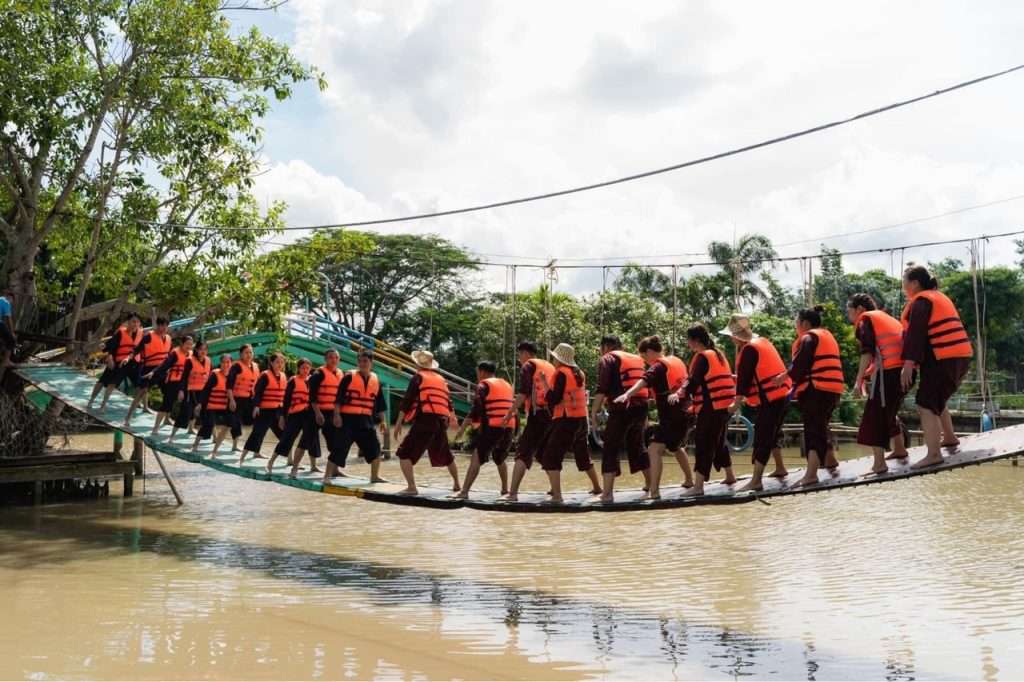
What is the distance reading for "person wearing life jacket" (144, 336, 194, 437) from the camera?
14.1m

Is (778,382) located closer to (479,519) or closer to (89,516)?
(479,519)

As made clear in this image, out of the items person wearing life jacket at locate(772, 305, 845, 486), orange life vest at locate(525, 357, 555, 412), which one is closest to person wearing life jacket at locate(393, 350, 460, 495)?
orange life vest at locate(525, 357, 555, 412)

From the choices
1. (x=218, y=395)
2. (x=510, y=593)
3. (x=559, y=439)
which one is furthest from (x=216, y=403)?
(x=559, y=439)

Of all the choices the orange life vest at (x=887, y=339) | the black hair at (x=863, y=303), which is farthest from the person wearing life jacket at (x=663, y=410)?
the orange life vest at (x=887, y=339)

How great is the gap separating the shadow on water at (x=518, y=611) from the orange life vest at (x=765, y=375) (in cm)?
189

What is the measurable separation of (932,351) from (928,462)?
76 cm

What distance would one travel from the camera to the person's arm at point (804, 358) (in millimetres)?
7938

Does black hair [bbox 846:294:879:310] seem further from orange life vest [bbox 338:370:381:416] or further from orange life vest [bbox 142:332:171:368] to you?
orange life vest [bbox 142:332:171:368]

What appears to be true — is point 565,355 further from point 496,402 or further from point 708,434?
point 708,434

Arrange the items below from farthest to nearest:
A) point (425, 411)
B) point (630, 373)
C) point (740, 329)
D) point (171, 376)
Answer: point (171, 376)
point (425, 411)
point (630, 373)
point (740, 329)

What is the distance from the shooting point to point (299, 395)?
41.4 feet

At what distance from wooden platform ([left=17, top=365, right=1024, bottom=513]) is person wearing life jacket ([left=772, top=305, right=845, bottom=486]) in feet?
0.78

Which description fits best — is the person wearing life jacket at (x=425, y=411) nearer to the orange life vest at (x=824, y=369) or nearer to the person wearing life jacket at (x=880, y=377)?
the orange life vest at (x=824, y=369)

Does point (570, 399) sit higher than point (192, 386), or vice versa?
point (192, 386)
